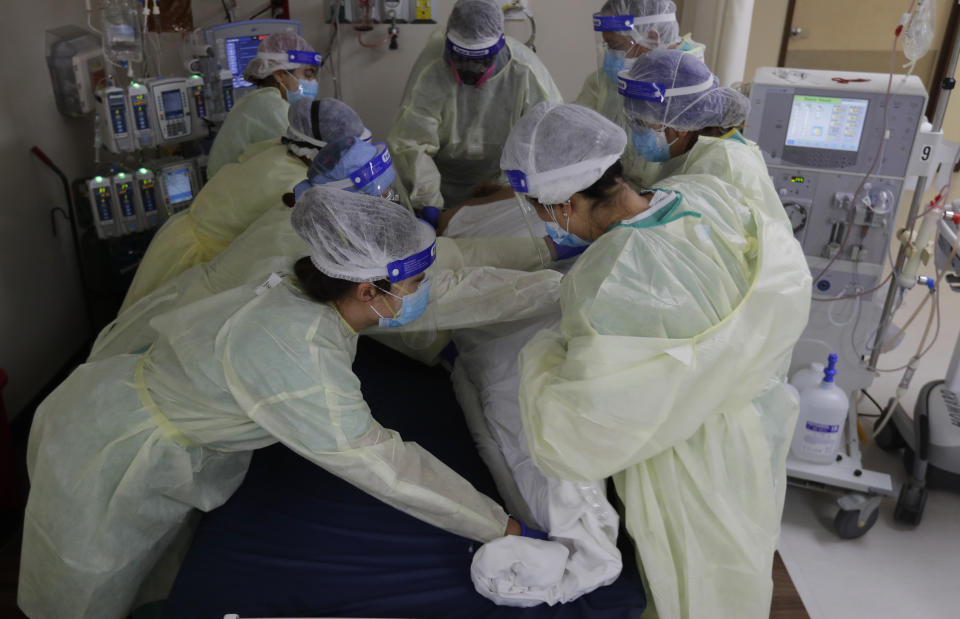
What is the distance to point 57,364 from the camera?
3.33 metres

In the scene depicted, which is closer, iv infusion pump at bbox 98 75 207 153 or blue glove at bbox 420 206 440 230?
blue glove at bbox 420 206 440 230

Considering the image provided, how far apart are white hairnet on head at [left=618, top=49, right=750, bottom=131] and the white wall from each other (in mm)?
2502

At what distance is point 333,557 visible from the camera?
5.49 feet

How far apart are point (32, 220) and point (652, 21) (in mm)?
2652

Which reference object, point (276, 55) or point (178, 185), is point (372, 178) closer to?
point (276, 55)

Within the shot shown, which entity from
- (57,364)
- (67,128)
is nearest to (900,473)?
(57,364)

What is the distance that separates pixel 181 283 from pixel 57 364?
4.70ft

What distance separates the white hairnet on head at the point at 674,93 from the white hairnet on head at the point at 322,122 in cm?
85

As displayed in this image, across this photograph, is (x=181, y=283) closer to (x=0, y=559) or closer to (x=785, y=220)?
(x=0, y=559)

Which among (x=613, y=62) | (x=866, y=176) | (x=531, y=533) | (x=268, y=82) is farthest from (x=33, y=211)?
(x=866, y=176)

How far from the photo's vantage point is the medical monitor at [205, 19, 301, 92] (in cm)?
379

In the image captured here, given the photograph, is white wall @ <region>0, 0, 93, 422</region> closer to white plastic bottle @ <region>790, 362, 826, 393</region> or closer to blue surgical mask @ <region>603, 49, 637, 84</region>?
blue surgical mask @ <region>603, 49, 637, 84</region>

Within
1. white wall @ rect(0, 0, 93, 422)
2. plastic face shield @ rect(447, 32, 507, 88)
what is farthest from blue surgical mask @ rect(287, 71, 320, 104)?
white wall @ rect(0, 0, 93, 422)

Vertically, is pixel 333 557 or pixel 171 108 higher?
pixel 171 108
